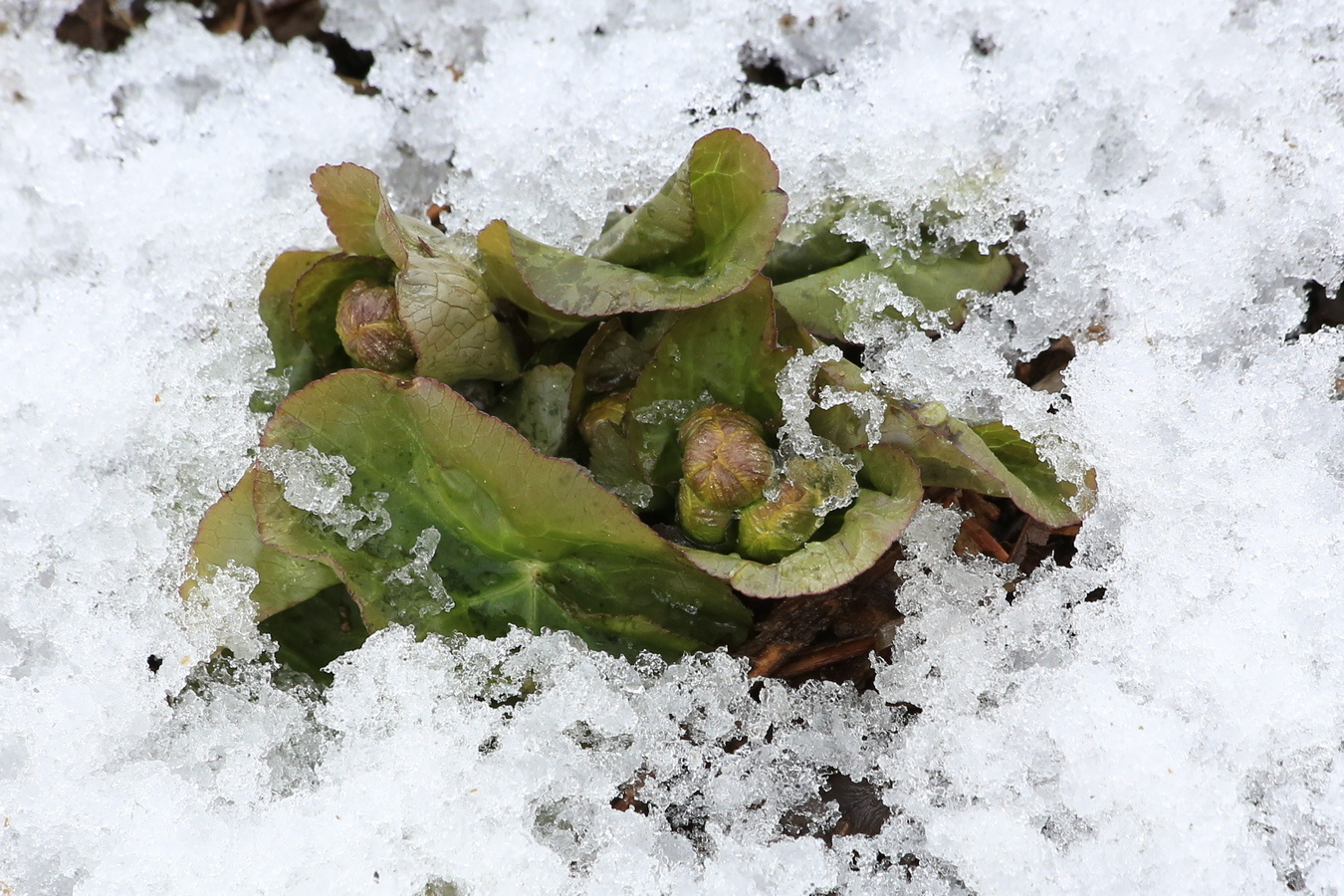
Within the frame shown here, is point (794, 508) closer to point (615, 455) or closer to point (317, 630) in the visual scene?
point (615, 455)

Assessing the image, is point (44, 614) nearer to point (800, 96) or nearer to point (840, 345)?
point (840, 345)

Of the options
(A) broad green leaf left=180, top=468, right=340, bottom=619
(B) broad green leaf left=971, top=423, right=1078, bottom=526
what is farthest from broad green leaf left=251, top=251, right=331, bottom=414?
(B) broad green leaf left=971, top=423, right=1078, bottom=526

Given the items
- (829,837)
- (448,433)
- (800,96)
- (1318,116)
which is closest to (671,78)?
→ (800,96)

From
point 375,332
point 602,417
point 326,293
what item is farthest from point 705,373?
point 326,293

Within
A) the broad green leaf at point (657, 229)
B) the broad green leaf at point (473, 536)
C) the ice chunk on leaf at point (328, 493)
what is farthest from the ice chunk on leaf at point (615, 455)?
the ice chunk on leaf at point (328, 493)

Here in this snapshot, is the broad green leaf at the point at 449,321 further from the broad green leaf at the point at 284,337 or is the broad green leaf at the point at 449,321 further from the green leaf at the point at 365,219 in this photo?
the broad green leaf at the point at 284,337

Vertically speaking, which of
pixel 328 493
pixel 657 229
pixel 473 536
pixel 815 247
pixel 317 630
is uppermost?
pixel 657 229
